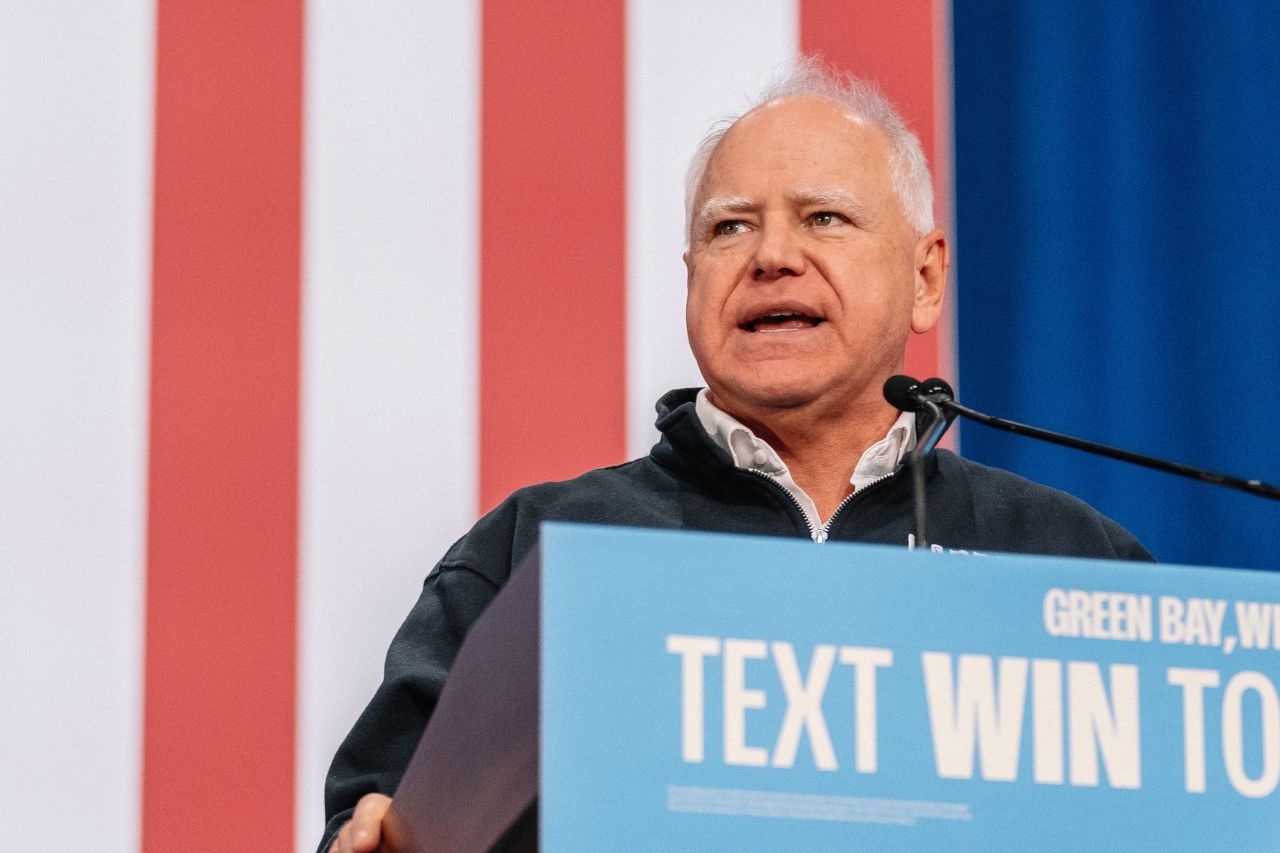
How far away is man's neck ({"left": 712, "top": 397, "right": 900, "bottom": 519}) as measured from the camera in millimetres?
1732

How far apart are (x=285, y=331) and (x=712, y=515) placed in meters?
0.62

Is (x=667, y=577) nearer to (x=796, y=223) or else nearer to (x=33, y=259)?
(x=796, y=223)

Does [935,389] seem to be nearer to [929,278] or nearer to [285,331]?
[929,278]

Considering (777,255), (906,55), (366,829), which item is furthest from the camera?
(906,55)

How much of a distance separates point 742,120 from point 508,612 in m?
1.05

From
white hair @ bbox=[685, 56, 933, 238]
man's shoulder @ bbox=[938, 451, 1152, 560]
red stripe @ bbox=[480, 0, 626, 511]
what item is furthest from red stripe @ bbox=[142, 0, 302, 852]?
man's shoulder @ bbox=[938, 451, 1152, 560]

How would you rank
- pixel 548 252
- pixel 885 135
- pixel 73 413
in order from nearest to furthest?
pixel 885 135 < pixel 73 413 < pixel 548 252

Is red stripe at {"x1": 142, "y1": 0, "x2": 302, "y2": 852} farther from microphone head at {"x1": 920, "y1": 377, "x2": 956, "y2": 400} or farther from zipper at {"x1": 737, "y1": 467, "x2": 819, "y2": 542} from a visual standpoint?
microphone head at {"x1": 920, "y1": 377, "x2": 956, "y2": 400}

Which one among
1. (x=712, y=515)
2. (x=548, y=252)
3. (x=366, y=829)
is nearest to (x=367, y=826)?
(x=366, y=829)

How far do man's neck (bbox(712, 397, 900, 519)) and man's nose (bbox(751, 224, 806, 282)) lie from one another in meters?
0.14

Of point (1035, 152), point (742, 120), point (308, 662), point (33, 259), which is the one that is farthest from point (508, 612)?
point (1035, 152)

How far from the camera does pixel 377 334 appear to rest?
206 cm

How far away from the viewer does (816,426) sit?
1730 millimetres

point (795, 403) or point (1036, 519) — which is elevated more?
point (795, 403)
